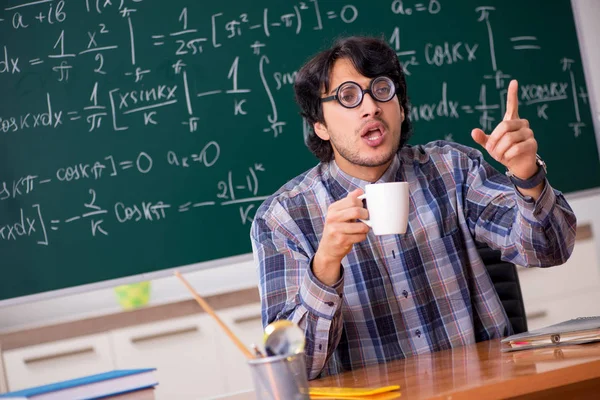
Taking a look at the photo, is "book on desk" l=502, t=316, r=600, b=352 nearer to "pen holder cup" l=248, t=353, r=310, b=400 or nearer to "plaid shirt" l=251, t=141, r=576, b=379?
"plaid shirt" l=251, t=141, r=576, b=379

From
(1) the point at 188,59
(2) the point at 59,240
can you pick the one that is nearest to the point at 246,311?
(2) the point at 59,240

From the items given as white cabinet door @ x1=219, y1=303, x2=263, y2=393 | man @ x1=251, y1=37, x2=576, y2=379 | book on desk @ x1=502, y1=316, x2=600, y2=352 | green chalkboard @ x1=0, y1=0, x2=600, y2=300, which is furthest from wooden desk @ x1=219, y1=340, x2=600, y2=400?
green chalkboard @ x1=0, y1=0, x2=600, y2=300

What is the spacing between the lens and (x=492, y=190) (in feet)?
6.01

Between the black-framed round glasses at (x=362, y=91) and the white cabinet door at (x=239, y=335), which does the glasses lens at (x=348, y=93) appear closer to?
the black-framed round glasses at (x=362, y=91)

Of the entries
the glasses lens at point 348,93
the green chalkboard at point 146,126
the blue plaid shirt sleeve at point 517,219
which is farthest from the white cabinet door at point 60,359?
the blue plaid shirt sleeve at point 517,219

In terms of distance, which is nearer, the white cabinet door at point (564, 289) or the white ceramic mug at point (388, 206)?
the white ceramic mug at point (388, 206)

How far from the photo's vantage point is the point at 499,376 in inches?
41.9

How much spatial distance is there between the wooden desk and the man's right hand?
213 mm

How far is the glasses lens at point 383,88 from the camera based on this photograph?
1883mm

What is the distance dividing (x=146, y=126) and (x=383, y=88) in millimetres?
1572

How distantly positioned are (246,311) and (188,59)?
3.49ft

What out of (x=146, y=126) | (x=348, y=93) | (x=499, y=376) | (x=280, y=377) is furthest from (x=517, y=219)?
(x=146, y=126)

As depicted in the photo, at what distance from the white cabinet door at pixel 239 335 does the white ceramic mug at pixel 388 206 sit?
6.28 feet

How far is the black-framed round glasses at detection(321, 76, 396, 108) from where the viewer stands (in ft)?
6.18
